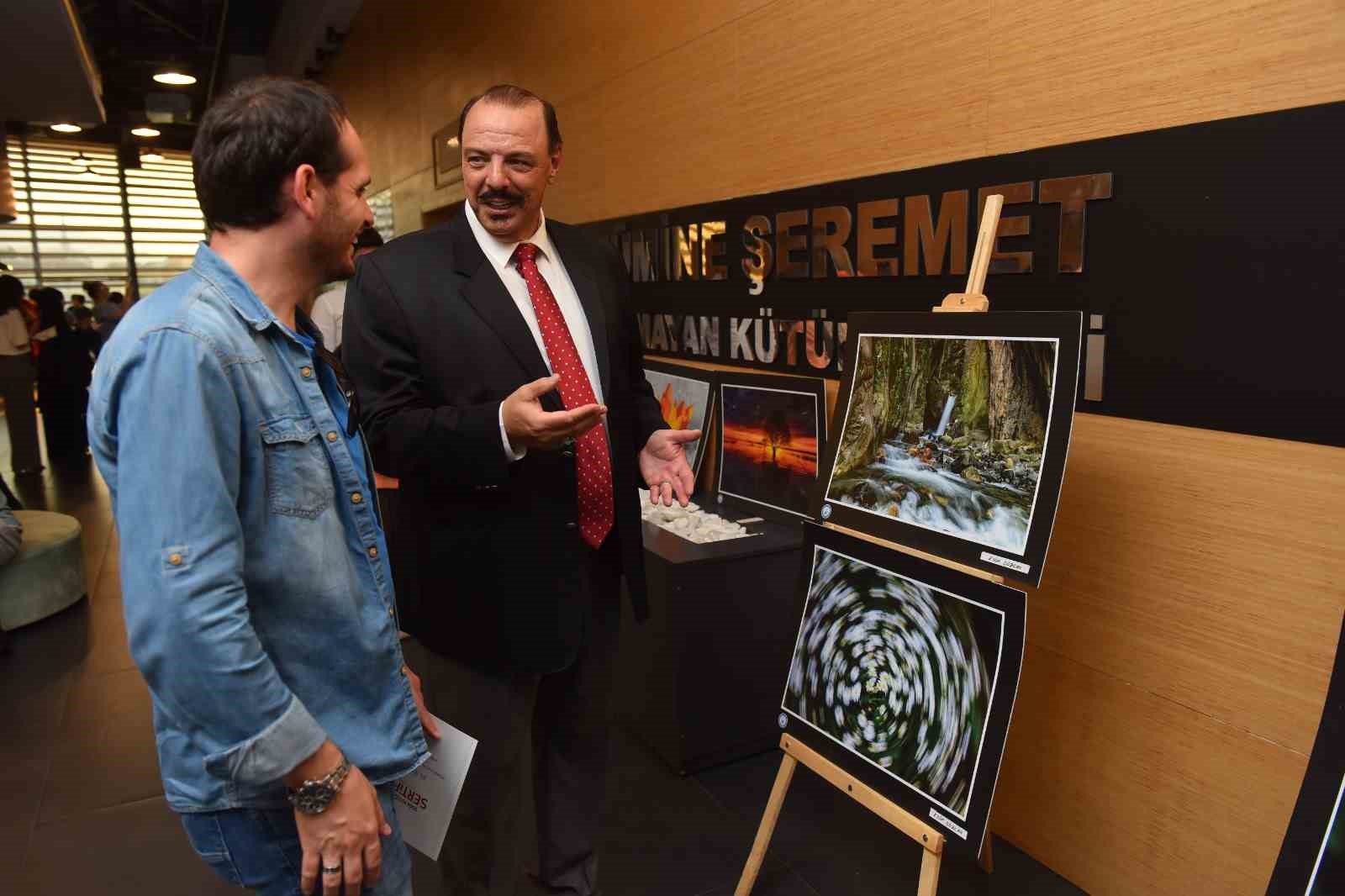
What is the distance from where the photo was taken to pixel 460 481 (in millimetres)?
1704

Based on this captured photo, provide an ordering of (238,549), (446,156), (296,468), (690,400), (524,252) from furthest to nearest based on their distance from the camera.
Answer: (446,156) → (690,400) → (524,252) → (296,468) → (238,549)

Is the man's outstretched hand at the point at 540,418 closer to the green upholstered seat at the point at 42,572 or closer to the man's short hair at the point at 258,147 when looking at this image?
the man's short hair at the point at 258,147

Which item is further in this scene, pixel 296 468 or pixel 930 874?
pixel 930 874

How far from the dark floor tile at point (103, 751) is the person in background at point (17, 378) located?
520 cm

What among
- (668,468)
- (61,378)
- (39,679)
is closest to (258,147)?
(668,468)

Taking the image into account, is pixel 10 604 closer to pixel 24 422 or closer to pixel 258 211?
pixel 258 211

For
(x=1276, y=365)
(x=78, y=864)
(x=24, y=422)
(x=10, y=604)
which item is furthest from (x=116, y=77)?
(x=1276, y=365)

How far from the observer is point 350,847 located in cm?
106

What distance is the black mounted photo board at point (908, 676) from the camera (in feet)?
5.61

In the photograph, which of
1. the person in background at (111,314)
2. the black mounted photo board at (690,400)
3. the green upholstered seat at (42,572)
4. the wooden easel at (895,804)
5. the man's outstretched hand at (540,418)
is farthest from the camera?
the person in background at (111,314)

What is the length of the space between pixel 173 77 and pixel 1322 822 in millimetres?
10859

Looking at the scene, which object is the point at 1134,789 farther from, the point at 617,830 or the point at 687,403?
A: the point at 687,403

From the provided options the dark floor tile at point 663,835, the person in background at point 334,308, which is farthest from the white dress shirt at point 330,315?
the dark floor tile at point 663,835

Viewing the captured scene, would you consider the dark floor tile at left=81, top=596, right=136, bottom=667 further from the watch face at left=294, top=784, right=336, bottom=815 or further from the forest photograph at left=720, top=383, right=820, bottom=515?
the watch face at left=294, top=784, right=336, bottom=815
